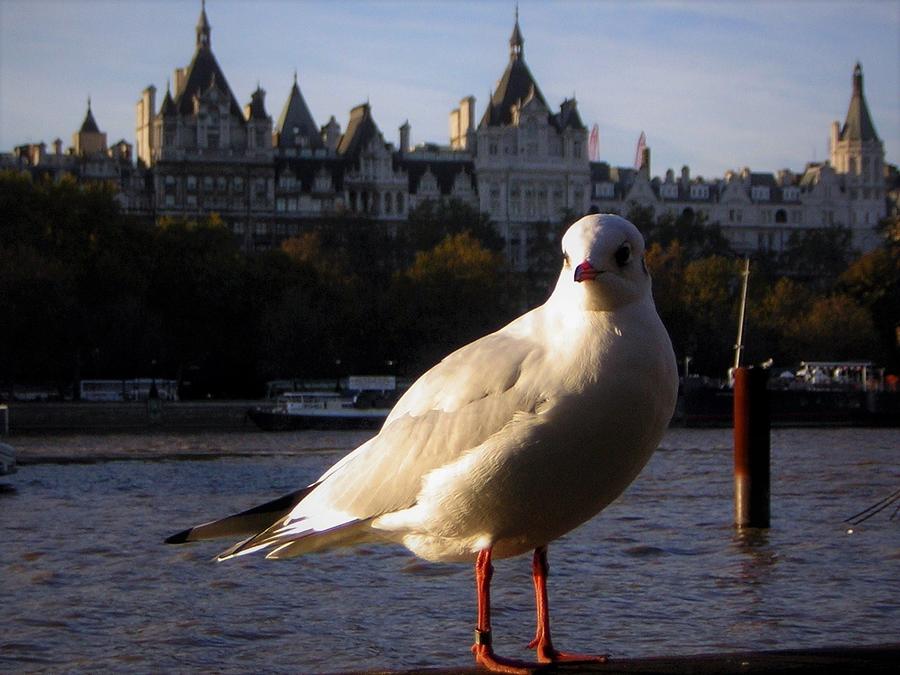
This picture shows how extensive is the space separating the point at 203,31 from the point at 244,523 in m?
106

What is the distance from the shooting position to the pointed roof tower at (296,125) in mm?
117312

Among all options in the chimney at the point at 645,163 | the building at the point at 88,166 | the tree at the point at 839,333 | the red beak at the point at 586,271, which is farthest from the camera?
the chimney at the point at 645,163

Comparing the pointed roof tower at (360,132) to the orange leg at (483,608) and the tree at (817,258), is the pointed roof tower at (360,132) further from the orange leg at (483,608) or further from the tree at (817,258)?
the orange leg at (483,608)

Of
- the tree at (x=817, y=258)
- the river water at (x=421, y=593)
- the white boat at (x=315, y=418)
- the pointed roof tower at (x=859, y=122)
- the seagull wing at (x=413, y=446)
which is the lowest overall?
the white boat at (x=315, y=418)

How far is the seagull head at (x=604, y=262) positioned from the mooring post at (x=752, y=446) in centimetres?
839

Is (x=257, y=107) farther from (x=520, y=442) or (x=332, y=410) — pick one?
(x=520, y=442)

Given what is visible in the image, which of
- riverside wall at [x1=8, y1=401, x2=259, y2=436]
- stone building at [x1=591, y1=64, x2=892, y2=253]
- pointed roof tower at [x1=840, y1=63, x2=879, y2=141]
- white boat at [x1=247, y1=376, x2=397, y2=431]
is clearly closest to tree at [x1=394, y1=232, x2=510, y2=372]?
white boat at [x1=247, y1=376, x2=397, y2=431]

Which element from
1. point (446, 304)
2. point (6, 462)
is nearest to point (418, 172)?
point (446, 304)

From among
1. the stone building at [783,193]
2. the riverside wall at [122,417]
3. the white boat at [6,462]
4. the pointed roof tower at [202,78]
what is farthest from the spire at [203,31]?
the white boat at [6,462]

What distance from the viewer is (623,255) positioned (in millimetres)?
4340

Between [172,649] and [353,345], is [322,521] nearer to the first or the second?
[172,649]

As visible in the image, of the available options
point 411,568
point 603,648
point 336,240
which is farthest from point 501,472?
point 336,240

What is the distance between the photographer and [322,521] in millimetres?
4922

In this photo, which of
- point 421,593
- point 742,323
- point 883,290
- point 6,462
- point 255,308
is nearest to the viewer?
point 421,593
